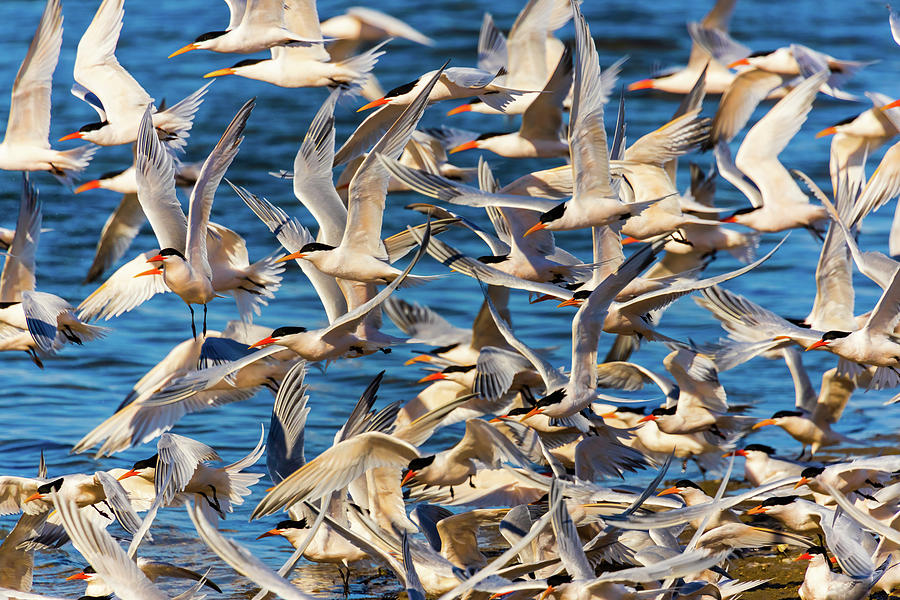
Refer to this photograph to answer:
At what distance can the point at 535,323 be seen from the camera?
12.6m

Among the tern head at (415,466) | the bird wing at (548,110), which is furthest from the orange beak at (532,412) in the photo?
the bird wing at (548,110)

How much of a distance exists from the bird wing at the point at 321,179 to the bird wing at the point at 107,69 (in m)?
1.56

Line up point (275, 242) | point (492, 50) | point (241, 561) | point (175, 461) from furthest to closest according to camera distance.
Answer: point (275, 242) → point (492, 50) → point (175, 461) → point (241, 561)

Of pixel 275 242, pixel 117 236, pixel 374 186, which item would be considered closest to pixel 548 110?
pixel 374 186


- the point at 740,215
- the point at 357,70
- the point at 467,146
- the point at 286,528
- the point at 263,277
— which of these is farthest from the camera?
the point at 467,146

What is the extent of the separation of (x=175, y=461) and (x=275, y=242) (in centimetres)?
893

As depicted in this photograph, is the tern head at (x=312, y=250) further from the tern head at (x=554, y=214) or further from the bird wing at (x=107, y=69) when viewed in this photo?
the bird wing at (x=107, y=69)

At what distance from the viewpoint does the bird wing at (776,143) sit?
861cm

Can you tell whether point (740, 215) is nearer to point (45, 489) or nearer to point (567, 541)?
point (567, 541)

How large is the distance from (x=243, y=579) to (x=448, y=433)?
112 inches

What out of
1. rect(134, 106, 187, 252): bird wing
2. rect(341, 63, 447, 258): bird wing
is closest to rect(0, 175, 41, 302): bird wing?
rect(134, 106, 187, 252): bird wing

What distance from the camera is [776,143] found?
8680 mm

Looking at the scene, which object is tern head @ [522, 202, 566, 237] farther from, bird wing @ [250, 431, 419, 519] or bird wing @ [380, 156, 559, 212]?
bird wing @ [250, 431, 419, 519]

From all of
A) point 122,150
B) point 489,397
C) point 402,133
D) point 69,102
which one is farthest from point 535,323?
point 69,102
